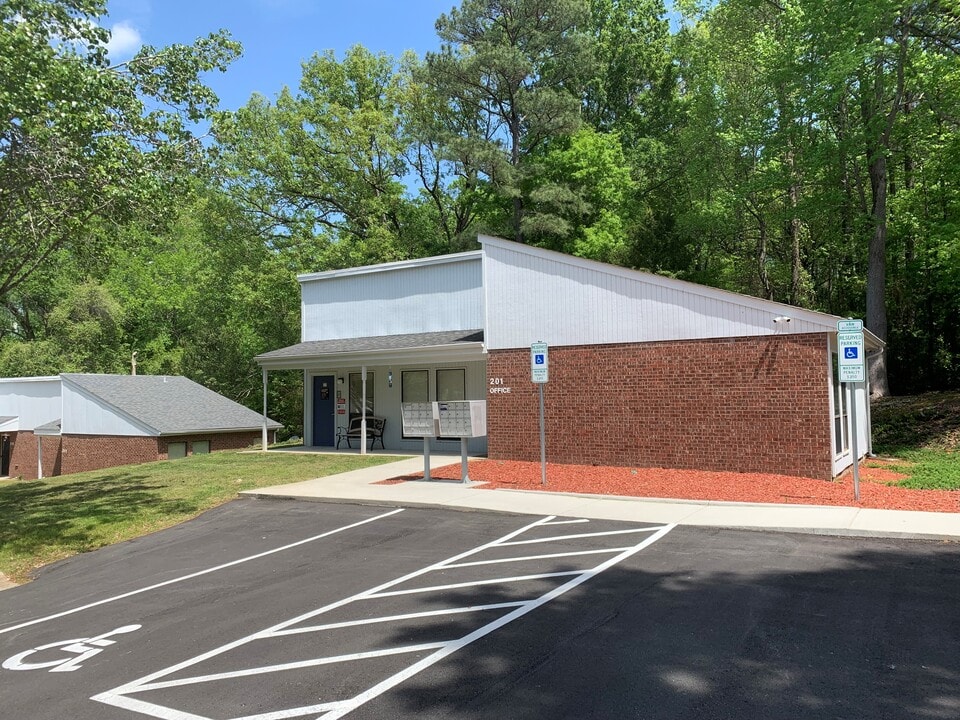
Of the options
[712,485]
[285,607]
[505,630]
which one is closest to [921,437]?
[712,485]

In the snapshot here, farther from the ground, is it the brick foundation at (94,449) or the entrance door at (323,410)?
the entrance door at (323,410)

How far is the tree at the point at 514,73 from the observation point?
29.9 m

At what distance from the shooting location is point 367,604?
639 cm

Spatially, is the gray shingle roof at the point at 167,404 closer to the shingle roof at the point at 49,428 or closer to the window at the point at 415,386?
the shingle roof at the point at 49,428

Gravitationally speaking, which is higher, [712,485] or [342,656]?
[712,485]

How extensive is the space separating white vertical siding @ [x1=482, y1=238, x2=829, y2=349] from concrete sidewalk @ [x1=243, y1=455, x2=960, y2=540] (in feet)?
14.1

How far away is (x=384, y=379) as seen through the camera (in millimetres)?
21562

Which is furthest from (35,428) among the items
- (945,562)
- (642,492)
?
(945,562)

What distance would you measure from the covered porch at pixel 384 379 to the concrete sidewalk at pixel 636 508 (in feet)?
14.4

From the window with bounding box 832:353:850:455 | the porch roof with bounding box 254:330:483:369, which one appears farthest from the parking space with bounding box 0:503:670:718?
the porch roof with bounding box 254:330:483:369

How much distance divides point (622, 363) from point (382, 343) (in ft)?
25.8

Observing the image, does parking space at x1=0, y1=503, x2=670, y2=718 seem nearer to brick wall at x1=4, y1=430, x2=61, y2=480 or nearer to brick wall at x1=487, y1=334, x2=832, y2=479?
brick wall at x1=487, y1=334, x2=832, y2=479

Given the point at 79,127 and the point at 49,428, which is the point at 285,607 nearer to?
the point at 79,127

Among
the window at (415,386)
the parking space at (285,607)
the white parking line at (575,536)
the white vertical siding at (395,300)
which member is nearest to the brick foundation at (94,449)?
the white vertical siding at (395,300)
